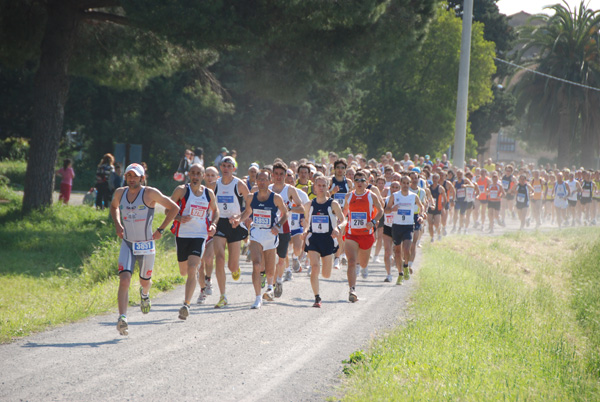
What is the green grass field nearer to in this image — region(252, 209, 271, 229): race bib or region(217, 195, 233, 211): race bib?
region(252, 209, 271, 229): race bib

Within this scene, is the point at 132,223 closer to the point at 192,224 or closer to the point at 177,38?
the point at 192,224

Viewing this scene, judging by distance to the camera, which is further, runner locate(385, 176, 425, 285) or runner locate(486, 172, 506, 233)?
runner locate(486, 172, 506, 233)

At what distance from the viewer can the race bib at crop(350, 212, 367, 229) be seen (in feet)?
38.7

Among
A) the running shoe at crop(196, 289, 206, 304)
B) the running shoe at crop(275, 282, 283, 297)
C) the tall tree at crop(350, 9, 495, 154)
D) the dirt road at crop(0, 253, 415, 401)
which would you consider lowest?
the dirt road at crop(0, 253, 415, 401)

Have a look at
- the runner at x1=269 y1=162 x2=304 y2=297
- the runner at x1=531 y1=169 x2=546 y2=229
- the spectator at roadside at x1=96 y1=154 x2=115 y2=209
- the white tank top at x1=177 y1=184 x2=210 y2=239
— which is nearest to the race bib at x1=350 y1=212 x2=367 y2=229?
the runner at x1=269 y1=162 x2=304 y2=297

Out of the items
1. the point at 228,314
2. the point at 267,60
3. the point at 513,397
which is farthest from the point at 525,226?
the point at 513,397

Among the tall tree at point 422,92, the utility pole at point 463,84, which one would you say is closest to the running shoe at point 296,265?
the utility pole at point 463,84

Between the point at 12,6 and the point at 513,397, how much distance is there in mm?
18734

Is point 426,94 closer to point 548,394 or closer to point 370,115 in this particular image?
point 370,115

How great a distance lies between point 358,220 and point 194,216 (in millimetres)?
3151

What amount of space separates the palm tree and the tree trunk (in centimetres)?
4035

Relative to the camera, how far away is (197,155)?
64.6ft

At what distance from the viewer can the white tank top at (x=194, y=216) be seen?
9.94m

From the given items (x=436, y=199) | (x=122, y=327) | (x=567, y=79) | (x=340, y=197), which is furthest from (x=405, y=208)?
(x=567, y=79)
